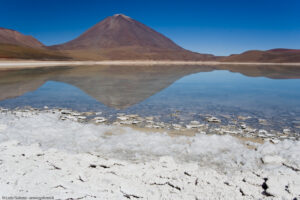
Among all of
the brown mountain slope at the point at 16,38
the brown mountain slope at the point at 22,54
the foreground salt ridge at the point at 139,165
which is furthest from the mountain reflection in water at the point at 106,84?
the brown mountain slope at the point at 16,38

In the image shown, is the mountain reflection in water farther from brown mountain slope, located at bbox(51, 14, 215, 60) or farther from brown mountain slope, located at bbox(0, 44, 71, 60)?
brown mountain slope, located at bbox(51, 14, 215, 60)

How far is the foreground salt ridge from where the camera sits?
242 centimetres

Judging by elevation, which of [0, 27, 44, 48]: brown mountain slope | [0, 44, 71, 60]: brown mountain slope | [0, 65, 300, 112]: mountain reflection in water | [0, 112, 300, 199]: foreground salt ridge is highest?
[0, 27, 44, 48]: brown mountain slope

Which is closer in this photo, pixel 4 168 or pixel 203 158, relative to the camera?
pixel 4 168

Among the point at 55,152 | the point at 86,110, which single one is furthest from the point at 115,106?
the point at 55,152

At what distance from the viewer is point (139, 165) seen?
9.69 feet

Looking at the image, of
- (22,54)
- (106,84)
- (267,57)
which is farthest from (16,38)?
(106,84)

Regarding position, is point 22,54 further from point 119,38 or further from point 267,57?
point 119,38

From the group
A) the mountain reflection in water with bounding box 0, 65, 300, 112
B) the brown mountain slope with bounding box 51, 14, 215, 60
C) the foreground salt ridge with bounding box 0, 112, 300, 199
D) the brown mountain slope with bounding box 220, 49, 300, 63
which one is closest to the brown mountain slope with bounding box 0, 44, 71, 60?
the mountain reflection in water with bounding box 0, 65, 300, 112

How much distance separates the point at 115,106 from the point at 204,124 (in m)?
2.60

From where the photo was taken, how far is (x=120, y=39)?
137000mm

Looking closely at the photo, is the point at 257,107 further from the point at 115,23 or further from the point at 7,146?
the point at 115,23

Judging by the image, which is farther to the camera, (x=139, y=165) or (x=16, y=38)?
(x=16, y=38)

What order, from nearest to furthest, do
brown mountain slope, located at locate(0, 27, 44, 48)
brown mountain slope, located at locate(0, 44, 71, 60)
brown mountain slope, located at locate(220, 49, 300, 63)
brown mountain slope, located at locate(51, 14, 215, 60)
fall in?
brown mountain slope, located at locate(0, 44, 71, 60) → brown mountain slope, located at locate(220, 49, 300, 63) → brown mountain slope, located at locate(51, 14, 215, 60) → brown mountain slope, located at locate(0, 27, 44, 48)
